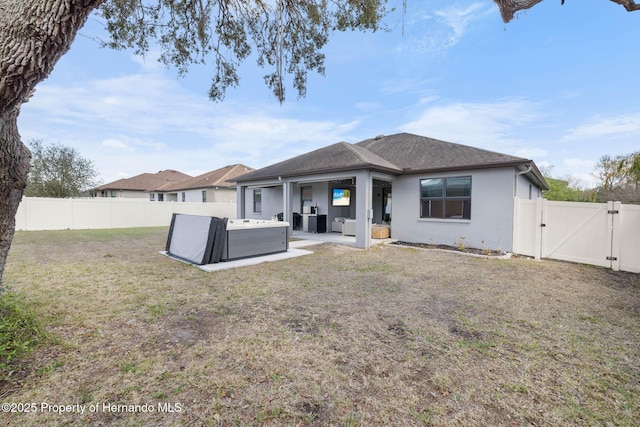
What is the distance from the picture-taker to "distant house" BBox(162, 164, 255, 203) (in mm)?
23884

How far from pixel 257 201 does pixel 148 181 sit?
81.0ft

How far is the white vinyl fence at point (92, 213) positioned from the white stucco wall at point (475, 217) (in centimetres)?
1579

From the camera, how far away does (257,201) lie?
1652 cm

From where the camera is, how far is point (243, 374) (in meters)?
2.45

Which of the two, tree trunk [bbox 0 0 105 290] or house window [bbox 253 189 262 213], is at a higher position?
tree trunk [bbox 0 0 105 290]

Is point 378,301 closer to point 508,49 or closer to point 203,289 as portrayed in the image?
point 203,289

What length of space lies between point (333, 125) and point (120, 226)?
14405 millimetres

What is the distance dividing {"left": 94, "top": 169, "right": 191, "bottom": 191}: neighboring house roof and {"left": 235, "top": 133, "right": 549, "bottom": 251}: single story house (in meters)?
25.1

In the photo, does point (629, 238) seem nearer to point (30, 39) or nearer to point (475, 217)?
point (475, 217)

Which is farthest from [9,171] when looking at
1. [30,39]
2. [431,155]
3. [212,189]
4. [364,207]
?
[212,189]

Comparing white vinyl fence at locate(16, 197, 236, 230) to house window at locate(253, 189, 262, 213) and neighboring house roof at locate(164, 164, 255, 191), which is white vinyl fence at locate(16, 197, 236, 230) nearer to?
neighboring house roof at locate(164, 164, 255, 191)

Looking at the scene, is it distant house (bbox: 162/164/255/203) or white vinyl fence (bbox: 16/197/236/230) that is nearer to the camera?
white vinyl fence (bbox: 16/197/236/230)

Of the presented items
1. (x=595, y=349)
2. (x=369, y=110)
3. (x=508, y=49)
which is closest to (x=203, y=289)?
(x=595, y=349)

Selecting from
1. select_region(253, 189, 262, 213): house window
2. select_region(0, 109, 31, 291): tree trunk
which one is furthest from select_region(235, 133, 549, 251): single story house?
select_region(0, 109, 31, 291): tree trunk
